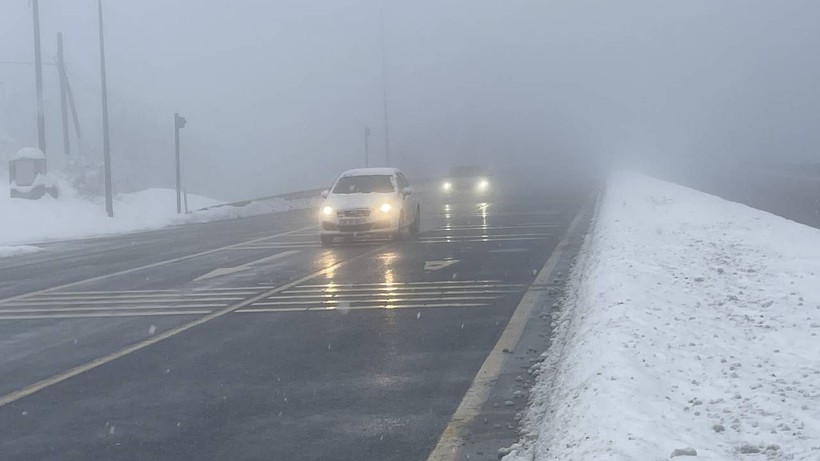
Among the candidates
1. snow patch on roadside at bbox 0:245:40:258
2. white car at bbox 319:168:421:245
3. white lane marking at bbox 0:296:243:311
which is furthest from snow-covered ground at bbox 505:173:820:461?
Answer: snow patch on roadside at bbox 0:245:40:258

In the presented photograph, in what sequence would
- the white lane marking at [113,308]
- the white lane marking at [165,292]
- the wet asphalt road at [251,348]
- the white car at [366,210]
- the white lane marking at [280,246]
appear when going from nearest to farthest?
the wet asphalt road at [251,348], the white lane marking at [113,308], the white lane marking at [165,292], the white car at [366,210], the white lane marking at [280,246]

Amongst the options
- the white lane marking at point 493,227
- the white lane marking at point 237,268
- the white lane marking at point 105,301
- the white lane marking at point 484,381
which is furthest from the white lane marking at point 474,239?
the white lane marking at point 105,301

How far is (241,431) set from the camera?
6.71 meters

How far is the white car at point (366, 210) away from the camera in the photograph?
22.3 metres

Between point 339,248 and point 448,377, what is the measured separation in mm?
13849

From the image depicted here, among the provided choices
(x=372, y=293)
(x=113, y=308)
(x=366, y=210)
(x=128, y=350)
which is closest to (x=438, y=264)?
(x=372, y=293)

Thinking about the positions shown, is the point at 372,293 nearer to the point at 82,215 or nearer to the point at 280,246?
the point at 280,246

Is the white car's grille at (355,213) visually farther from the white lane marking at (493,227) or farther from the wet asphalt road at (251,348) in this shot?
the white lane marking at (493,227)

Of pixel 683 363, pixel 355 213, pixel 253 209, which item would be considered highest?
pixel 355 213

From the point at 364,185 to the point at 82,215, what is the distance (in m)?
15.9

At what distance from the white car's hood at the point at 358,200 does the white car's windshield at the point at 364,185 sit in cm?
52

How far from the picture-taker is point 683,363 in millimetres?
7078

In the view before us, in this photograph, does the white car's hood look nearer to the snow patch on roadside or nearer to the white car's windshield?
the white car's windshield

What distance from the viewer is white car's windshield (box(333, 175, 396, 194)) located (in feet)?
77.8
